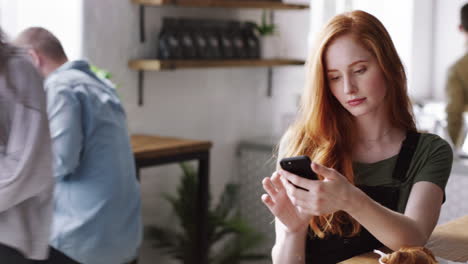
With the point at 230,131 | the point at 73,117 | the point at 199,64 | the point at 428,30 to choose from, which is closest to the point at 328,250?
the point at 73,117

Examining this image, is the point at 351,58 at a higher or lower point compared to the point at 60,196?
higher

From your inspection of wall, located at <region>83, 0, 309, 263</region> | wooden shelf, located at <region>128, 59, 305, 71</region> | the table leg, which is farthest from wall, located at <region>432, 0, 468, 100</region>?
the table leg

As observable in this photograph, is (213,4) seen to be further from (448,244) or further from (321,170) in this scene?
(321,170)

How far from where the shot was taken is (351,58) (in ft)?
6.07

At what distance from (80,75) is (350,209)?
158cm

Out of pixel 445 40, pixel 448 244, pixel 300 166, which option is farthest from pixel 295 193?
pixel 445 40

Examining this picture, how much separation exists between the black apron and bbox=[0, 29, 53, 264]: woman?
81 cm

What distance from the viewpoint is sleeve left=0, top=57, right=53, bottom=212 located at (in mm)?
2039

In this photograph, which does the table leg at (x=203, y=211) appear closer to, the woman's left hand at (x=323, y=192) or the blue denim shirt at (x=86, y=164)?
the blue denim shirt at (x=86, y=164)

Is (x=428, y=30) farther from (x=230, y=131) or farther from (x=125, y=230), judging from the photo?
(x=125, y=230)

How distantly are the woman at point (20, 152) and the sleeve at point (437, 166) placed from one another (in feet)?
3.48

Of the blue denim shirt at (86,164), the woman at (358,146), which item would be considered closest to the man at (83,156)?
the blue denim shirt at (86,164)

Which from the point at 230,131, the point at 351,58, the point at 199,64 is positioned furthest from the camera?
the point at 230,131

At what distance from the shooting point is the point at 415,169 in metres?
1.91
